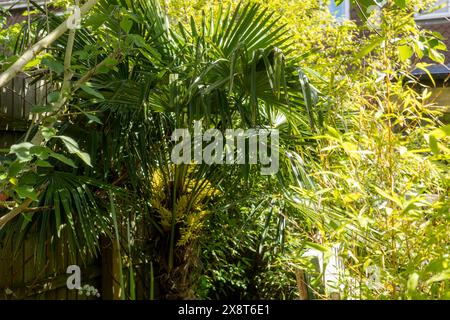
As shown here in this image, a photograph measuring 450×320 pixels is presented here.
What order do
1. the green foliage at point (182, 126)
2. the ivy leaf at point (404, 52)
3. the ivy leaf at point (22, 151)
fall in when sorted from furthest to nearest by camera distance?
the green foliage at point (182, 126)
the ivy leaf at point (404, 52)
the ivy leaf at point (22, 151)

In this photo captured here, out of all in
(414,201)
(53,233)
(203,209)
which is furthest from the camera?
(203,209)

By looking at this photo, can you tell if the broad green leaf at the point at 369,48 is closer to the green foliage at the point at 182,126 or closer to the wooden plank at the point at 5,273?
the green foliage at the point at 182,126

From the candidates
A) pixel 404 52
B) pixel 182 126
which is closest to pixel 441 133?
pixel 404 52

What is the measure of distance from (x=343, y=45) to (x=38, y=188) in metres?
3.81


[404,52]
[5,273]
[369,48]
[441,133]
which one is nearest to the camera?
[441,133]

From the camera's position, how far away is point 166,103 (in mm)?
3252

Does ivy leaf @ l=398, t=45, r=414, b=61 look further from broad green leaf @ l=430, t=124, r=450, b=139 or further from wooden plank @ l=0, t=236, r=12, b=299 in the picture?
wooden plank @ l=0, t=236, r=12, b=299

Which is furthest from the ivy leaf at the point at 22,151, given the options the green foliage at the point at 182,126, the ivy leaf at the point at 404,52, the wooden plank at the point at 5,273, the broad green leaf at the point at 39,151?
the wooden plank at the point at 5,273

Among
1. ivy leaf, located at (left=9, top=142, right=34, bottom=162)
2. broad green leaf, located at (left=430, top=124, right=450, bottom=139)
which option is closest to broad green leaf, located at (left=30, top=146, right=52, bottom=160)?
ivy leaf, located at (left=9, top=142, right=34, bottom=162)

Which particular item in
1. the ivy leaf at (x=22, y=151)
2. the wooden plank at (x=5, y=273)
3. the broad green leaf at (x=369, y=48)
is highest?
the broad green leaf at (x=369, y=48)

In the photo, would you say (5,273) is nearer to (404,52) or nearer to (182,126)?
(182,126)

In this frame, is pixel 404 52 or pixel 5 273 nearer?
pixel 404 52
